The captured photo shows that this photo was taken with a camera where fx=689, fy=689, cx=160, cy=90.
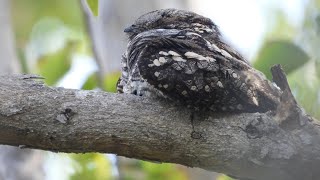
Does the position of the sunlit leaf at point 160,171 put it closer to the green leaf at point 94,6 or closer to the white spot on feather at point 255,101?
the white spot on feather at point 255,101

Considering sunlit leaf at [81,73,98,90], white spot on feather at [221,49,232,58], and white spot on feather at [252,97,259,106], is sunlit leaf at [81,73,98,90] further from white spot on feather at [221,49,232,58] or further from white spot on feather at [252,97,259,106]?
white spot on feather at [252,97,259,106]

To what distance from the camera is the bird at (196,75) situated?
2.42m

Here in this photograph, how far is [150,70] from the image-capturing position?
97.0 inches

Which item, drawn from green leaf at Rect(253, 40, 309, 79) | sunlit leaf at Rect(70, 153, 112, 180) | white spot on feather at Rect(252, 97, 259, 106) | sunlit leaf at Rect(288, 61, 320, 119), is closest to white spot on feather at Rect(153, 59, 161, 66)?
white spot on feather at Rect(252, 97, 259, 106)

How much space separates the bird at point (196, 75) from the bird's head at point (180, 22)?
0.12 metres

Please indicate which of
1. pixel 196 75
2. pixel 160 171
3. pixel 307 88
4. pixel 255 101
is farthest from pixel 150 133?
pixel 160 171

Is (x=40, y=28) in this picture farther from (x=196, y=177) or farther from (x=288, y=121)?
(x=288, y=121)

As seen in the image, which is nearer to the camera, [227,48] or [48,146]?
[48,146]

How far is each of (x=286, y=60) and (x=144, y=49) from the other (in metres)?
1.04

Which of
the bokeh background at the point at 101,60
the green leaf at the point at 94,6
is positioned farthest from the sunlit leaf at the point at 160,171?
the green leaf at the point at 94,6

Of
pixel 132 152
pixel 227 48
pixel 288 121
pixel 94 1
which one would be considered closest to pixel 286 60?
pixel 227 48

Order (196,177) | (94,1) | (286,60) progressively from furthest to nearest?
(196,177) < (286,60) < (94,1)

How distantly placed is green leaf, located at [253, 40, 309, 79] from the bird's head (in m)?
0.59

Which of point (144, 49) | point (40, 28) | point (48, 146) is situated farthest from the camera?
point (40, 28)
